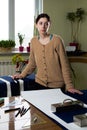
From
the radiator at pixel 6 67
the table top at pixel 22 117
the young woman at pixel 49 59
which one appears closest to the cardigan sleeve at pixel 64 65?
the young woman at pixel 49 59

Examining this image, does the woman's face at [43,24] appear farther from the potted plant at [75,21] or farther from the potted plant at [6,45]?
the potted plant at [75,21]

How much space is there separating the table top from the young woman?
1.83 feet

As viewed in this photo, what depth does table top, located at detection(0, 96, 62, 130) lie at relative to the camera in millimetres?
1051

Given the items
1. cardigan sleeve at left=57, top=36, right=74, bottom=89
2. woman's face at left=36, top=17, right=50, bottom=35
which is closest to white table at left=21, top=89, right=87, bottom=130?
cardigan sleeve at left=57, top=36, right=74, bottom=89

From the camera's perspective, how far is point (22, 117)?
1.17 metres

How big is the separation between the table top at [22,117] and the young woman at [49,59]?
1.83 feet

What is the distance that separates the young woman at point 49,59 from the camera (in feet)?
6.18

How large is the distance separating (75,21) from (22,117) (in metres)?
3.57

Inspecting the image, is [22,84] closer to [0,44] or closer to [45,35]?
[45,35]

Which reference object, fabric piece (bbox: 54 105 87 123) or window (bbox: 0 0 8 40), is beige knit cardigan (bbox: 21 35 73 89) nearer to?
fabric piece (bbox: 54 105 87 123)

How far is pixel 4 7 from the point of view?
13.7 feet

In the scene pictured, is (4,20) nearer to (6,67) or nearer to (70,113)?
(6,67)

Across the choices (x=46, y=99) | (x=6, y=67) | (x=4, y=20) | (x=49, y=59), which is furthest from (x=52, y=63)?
(x=4, y=20)

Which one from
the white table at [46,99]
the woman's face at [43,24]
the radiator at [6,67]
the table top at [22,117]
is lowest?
the radiator at [6,67]
